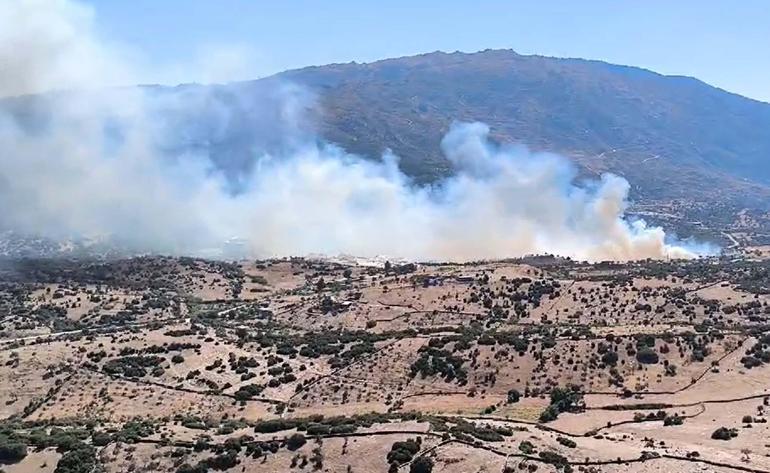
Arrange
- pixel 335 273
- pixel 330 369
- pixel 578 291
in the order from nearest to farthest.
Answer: pixel 330 369 < pixel 578 291 < pixel 335 273

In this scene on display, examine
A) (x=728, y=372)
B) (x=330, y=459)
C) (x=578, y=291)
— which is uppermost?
(x=578, y=291)

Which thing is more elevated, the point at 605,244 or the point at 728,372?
the point at 605,244

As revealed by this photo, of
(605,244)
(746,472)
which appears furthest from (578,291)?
(605,244)

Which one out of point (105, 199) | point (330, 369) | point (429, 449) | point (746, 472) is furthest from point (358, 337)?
point (105, 199)

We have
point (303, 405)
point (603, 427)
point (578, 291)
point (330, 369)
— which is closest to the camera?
point (603, 427)

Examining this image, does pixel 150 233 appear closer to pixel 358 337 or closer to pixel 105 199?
pixel 105 199

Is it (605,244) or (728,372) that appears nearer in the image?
(728,372)
